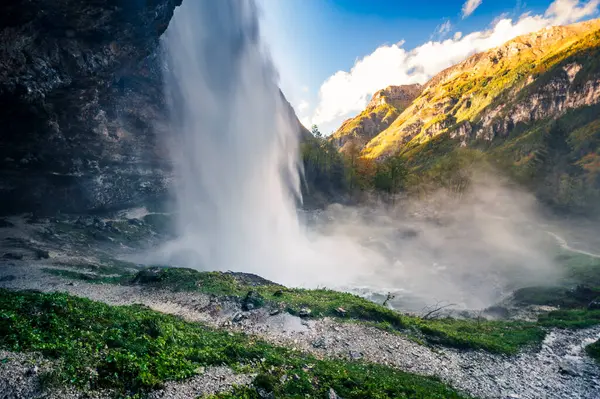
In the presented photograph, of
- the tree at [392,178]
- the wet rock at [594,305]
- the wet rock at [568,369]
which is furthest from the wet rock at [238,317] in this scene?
the tree at [392,178]

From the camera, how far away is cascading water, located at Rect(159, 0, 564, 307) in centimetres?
5569

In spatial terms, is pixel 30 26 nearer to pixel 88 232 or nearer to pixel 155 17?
pixel 155 17

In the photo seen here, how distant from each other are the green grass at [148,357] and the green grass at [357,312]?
22.1 ft

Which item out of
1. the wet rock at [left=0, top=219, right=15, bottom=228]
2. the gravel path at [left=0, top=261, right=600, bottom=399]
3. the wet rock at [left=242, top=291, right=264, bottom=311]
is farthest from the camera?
the wet rock at [left=0, top=219, right=15, bottom=228]

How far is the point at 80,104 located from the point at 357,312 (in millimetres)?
52068

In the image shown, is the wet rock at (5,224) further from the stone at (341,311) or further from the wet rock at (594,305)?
the wet rock at (594,305)

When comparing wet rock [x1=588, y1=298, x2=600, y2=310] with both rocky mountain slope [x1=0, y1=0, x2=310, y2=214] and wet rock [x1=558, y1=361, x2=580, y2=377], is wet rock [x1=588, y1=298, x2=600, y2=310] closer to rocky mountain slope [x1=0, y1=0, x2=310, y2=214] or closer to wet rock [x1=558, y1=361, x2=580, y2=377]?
wet rock [x1=558, y1=361, x2=580, y2=377]

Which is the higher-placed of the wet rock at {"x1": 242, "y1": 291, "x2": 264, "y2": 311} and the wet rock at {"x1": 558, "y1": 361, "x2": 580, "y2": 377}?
the wet rock at {"x1": 242, "y1": 291, "x2": 264, "y2": 311}

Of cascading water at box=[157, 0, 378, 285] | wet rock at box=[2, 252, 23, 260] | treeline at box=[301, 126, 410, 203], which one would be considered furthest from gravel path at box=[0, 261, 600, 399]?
treeline at box=[301, 126, 410, 203]

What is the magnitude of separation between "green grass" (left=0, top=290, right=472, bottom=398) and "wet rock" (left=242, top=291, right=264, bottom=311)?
19.1ft

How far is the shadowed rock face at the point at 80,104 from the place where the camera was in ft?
117

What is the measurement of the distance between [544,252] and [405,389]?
202 ft

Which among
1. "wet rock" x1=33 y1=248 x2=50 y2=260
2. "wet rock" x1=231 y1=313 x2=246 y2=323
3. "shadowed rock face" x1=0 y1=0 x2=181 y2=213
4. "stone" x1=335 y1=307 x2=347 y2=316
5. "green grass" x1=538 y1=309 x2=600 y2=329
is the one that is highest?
"shadowed rock face" x1=0 y1=0 x2=181 y2=213

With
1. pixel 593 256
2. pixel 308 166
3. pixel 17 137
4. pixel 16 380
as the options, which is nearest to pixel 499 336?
pixel 16 380
